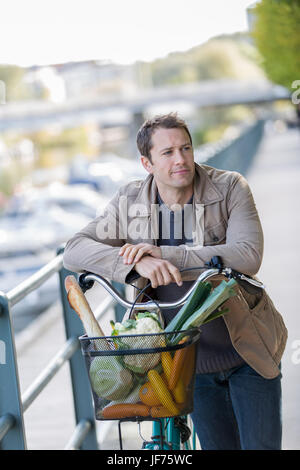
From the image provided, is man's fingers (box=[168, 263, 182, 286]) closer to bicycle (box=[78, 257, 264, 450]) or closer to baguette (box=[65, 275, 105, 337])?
bicycle (box=[78, 257, 264, 450])

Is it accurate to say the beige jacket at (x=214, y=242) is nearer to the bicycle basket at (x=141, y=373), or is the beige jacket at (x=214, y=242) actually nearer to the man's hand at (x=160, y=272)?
the man's hand at (x=160, y=272)

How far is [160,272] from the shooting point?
96.2 inches

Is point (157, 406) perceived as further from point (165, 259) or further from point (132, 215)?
point (132, 215)

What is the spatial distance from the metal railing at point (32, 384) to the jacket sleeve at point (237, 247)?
0.89 meters

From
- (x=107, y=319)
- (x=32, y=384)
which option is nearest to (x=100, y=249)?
(x=32, y=384)

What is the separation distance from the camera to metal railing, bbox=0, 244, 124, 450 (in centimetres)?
323

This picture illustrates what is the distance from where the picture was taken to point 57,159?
9519 cm

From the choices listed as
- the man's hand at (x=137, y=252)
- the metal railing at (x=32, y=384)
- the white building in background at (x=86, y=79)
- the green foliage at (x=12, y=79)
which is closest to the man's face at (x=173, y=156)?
the man's hand at (x=137, y=252)

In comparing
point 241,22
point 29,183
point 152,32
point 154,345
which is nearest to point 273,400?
point 154,345

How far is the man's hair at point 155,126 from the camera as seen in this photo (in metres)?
2.71

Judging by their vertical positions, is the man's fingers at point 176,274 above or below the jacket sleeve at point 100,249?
below

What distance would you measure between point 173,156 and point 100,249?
1.27ft

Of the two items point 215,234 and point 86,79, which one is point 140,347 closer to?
point 215,234

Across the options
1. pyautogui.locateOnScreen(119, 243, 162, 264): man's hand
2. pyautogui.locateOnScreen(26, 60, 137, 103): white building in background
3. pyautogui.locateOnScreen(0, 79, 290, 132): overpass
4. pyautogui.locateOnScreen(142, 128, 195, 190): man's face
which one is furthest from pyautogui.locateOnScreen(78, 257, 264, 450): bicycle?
pyautogui.locateOnScreen(26, 60, 137, 103): white building in background
